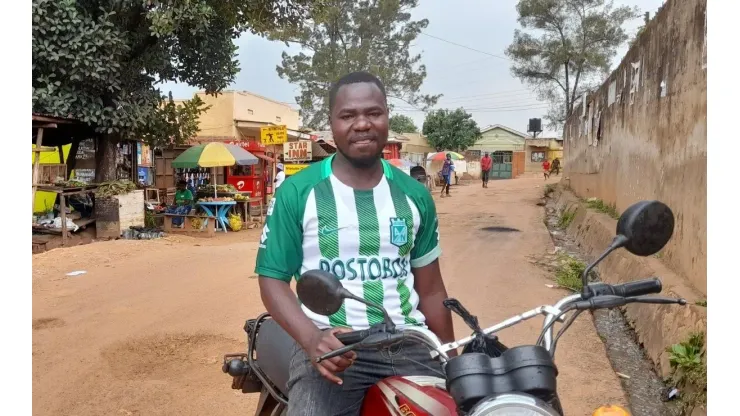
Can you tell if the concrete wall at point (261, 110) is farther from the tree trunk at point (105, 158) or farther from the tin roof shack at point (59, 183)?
the tin roof shack at point (59, 183)

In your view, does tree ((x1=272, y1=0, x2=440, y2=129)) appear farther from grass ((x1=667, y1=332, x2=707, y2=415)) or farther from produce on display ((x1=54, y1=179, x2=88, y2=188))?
grass ((x1=667, y1=332, x2=707, y2=415))

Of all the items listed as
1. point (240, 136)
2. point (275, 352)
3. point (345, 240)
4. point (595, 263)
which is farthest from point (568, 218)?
point (240, 136)

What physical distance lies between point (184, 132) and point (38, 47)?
13.2 ft

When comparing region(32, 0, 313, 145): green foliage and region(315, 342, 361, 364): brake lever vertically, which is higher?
region(32, 0, 313, 145): green foliage

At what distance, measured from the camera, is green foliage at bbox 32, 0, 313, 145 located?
33.9 feet

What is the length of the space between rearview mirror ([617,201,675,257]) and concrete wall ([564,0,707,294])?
10.6 feet

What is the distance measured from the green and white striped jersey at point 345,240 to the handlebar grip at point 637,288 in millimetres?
753

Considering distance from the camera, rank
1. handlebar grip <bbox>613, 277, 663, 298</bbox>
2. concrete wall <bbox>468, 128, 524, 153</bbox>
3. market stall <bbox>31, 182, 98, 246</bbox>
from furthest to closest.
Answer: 1. concrete wall <bbox>468, 128, 524, 153</bbox>
2. market stall <bbox>31, 182, 98, 246</bbox>
3. handlebar grip <bbox>613, 277, 663, 298</bbox>

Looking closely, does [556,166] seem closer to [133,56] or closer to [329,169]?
[133,56]

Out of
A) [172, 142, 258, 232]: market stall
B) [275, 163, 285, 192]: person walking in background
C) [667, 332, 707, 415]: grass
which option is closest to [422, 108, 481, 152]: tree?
[275, 163, 285, 192]: person walking in background

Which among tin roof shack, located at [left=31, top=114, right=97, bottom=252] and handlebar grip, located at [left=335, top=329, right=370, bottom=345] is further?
tin roof shack, located at [left=31, top=114, right=97, bottom=252]

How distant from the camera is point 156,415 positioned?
383 centimetres

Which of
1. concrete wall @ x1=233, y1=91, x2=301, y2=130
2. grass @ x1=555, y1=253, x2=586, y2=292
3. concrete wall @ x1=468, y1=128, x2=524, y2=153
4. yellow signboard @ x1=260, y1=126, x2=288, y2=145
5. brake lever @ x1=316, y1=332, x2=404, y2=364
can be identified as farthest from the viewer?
concrete wall @ x1=468, y1=128, x2=524, y2=153

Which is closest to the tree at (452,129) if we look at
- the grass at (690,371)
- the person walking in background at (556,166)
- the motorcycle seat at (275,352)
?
the person walking in background at (556,166)
